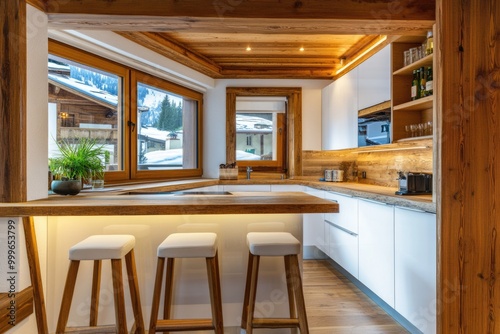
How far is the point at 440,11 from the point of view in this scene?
2.09 m

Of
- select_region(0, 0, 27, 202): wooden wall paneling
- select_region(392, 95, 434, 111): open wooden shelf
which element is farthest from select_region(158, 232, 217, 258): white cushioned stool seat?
select_region(392, 95, 434, 111): open wooden shelf

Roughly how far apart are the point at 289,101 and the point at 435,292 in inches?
127

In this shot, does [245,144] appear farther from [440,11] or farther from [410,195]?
[440,11]

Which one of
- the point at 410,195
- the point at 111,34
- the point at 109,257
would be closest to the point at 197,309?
the point at 109,257

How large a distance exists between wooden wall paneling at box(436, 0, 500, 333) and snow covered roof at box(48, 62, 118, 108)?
2.70 m

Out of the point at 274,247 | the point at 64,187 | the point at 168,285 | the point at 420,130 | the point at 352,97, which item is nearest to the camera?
the point at 274,247

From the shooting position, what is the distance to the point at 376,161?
388 centimetres

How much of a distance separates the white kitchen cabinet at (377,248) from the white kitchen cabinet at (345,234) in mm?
107

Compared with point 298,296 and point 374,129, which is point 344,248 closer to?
point 374,129

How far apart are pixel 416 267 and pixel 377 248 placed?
511mm

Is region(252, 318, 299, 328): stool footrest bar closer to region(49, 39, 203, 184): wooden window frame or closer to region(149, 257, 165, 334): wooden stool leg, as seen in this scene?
region(149, 257, 165, 334): wooden stool leg

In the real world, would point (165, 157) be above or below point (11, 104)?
below

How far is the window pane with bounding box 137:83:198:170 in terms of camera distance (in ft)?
12.1

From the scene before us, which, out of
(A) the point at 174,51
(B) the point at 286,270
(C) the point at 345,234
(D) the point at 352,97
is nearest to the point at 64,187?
(B) the point at 286,270
